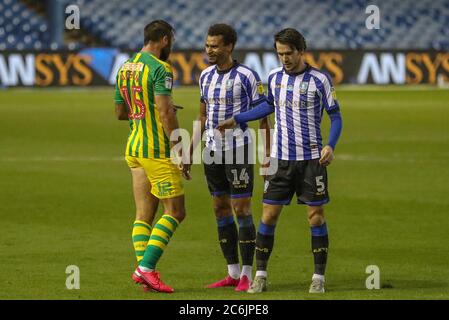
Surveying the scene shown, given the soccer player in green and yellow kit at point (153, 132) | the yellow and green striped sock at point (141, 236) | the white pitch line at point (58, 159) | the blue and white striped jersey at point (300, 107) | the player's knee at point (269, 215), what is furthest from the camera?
the white pitch line at point (58, 159)

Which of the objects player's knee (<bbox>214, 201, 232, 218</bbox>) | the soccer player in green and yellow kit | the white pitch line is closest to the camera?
the soccer player in green and yellow kit

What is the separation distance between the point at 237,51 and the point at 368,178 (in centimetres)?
1999

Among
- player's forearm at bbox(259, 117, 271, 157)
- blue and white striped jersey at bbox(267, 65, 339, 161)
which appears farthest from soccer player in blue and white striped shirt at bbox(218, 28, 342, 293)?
player's forearm at bbox(259, 117, 271, 157)

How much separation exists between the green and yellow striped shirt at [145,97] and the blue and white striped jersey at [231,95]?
1.92 feet

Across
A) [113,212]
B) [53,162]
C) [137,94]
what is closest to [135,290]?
[137,94]

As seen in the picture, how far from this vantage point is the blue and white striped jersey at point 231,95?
29.5ft

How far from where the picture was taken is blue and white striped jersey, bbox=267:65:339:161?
8.55 m

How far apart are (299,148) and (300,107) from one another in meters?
0.32

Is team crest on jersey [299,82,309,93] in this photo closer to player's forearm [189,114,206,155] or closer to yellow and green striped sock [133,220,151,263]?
player's forearm [189,114,206,155]

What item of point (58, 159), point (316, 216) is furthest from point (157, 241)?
point (58, 159)

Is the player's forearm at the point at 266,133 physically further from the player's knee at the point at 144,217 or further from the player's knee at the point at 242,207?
the player's knee at the point at 144,217

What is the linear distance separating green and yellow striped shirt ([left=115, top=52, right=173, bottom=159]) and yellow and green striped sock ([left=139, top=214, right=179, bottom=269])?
520 mm

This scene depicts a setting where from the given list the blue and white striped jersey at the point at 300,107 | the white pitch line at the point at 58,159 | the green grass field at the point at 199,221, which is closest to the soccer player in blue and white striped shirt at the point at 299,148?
the blue and white striped jersey at the point at 300,107

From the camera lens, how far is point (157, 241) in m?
8.61
